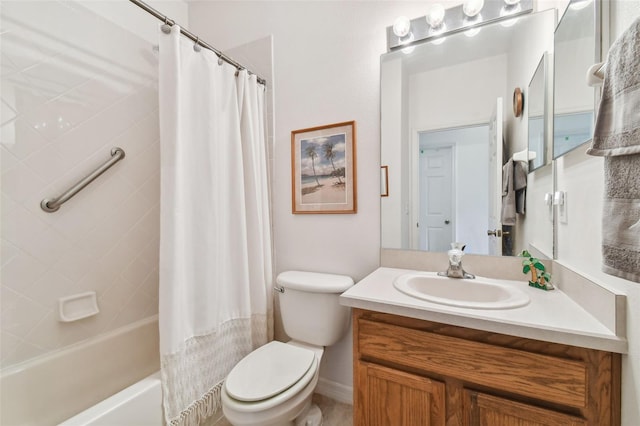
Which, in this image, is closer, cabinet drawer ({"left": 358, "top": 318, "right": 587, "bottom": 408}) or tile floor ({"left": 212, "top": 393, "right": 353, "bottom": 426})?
cabinet drawer ({"left": 358, "top": 318, "right": 587, "bottom": 408})

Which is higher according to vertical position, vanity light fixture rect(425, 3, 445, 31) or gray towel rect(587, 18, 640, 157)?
vanity light fixture rect(425, 3, 445, 31)

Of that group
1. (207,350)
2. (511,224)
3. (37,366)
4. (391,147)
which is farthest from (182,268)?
(511,224)

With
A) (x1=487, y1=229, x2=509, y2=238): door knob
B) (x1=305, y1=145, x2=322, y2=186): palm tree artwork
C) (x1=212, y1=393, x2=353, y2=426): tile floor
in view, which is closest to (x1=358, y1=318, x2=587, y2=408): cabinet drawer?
(x1=487, y1=229, x2=509, y2=238): door knob

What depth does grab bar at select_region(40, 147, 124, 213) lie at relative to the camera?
50.1 inches

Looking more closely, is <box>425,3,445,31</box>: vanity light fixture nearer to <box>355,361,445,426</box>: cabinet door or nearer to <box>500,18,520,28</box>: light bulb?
<box>500,18,520,28</box>: light bulb

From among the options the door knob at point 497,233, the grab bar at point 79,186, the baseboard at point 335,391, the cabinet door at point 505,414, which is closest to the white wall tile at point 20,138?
the grab bar at point 79,186

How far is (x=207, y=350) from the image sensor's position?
4.33 ft

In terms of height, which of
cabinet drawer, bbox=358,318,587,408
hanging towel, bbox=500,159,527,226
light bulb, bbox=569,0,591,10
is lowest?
cabinet drawer, bbox=358,318,587,408

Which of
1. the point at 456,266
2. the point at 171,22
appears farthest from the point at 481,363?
the point at 171,22

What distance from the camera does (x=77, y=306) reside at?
4.48 ft

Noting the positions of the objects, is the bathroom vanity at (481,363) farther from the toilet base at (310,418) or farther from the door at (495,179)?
the toilet base at (310,418)

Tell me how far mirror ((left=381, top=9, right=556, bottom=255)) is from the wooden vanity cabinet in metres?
0.54

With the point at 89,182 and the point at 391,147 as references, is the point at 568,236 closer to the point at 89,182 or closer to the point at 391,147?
the point at 391,147

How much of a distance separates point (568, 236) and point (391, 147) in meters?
0.85
